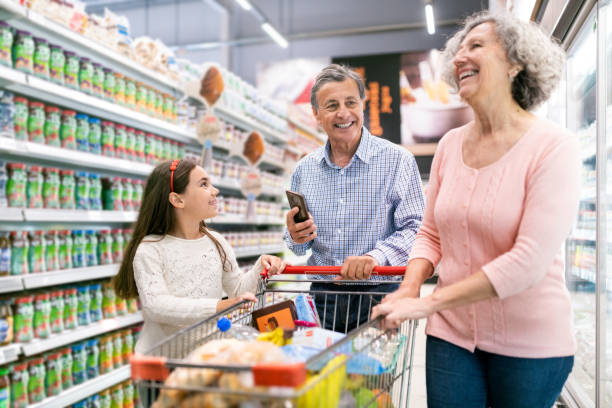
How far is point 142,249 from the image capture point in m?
2.08

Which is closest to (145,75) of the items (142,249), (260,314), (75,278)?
(75,278)

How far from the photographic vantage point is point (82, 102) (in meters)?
3.21

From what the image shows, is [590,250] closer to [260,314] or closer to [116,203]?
[260,314]

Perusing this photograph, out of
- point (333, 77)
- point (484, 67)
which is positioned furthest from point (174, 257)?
point (484, 67)

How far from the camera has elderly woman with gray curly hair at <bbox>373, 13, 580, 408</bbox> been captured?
1.17 m

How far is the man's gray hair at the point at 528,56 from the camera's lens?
129cm

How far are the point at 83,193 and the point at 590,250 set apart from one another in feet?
10.6

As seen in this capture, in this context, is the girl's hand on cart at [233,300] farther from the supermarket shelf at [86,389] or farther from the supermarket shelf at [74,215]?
the supermarket shelf at [86,389]

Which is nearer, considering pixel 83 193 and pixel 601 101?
pixel 601 101

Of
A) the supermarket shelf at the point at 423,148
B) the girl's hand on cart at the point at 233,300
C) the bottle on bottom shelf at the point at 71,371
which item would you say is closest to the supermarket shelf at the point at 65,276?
the bottle on bottom shelf at the point at 71,371

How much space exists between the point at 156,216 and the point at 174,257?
244 millimetres

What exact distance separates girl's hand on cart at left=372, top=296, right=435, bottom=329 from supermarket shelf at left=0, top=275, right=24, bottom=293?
7.28ft

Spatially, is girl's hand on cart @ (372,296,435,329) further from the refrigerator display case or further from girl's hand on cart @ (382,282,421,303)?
the refrigerator display case

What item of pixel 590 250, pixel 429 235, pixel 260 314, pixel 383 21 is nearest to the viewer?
pixel 429 235
